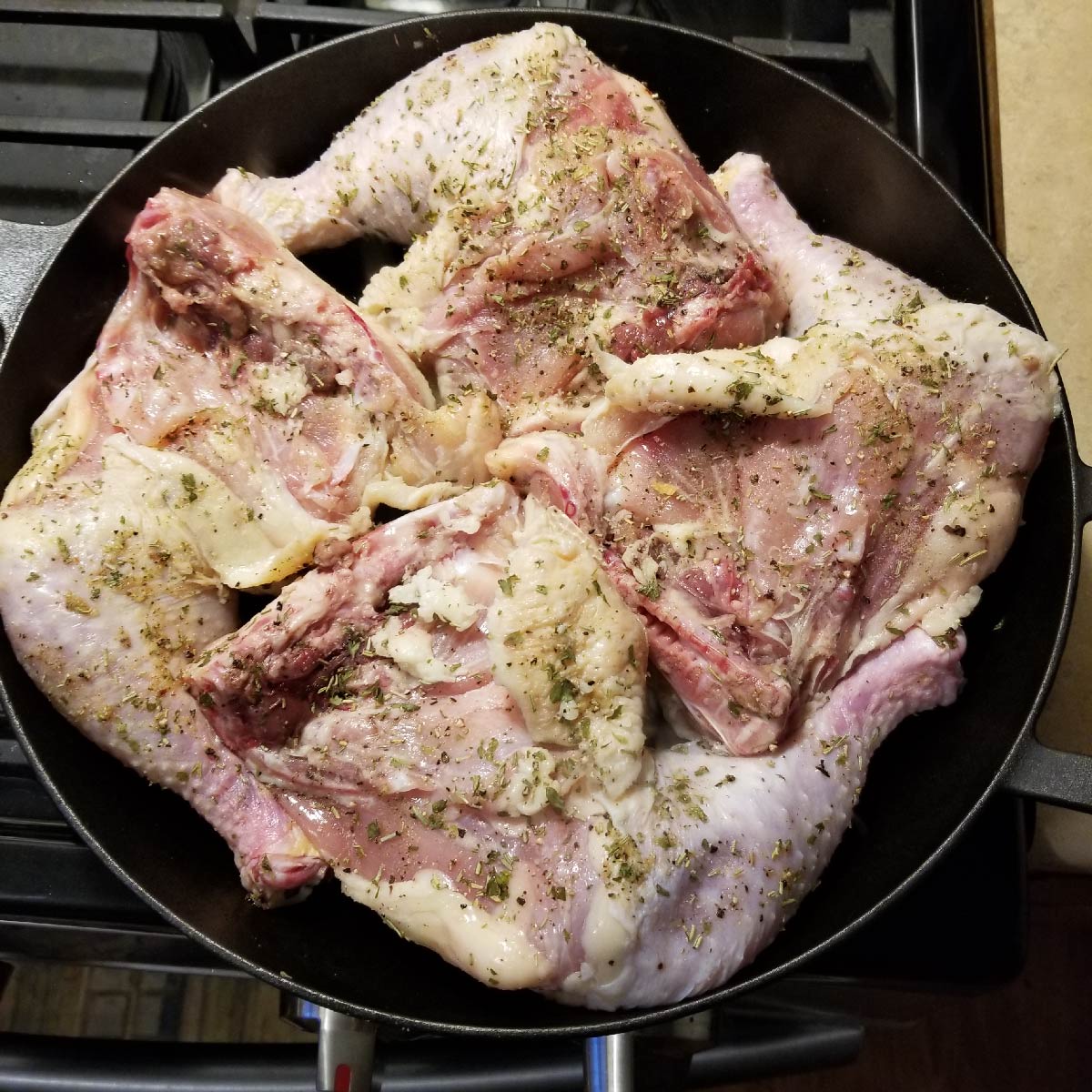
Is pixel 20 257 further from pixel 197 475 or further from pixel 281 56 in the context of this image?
pixel 281 56

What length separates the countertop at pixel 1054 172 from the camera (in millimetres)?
2008

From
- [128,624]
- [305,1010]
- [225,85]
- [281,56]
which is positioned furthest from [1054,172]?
[305,1010]

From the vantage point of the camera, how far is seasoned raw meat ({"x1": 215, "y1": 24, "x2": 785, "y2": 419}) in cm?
156

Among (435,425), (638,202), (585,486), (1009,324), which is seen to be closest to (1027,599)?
(1009,324)

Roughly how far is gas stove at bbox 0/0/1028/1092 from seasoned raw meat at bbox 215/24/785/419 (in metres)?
0.37

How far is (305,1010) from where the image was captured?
5.45ft

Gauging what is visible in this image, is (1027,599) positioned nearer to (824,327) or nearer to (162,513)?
(824,327)

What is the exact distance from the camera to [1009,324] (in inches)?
57.5

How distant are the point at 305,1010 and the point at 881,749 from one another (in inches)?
47.0

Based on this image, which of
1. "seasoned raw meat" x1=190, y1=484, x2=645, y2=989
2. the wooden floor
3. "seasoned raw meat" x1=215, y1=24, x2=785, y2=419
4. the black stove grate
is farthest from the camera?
the wooden floor

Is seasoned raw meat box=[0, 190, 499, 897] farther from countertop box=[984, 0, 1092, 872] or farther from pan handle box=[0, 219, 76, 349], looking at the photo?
countertop box=[984, 0, 1092, 872]

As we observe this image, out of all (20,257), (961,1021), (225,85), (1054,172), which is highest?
(225,85)

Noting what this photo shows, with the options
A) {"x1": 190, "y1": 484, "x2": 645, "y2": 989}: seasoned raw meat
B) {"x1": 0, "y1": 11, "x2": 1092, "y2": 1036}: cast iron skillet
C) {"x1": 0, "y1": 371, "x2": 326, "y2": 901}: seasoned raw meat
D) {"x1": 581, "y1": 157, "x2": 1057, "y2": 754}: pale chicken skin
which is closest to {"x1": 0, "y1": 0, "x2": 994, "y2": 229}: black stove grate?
{"x1": 0, "y1": 11, "x2": 1092, "y2": 1036}: cast iron skillet

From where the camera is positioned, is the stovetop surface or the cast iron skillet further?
the stovetop surface
